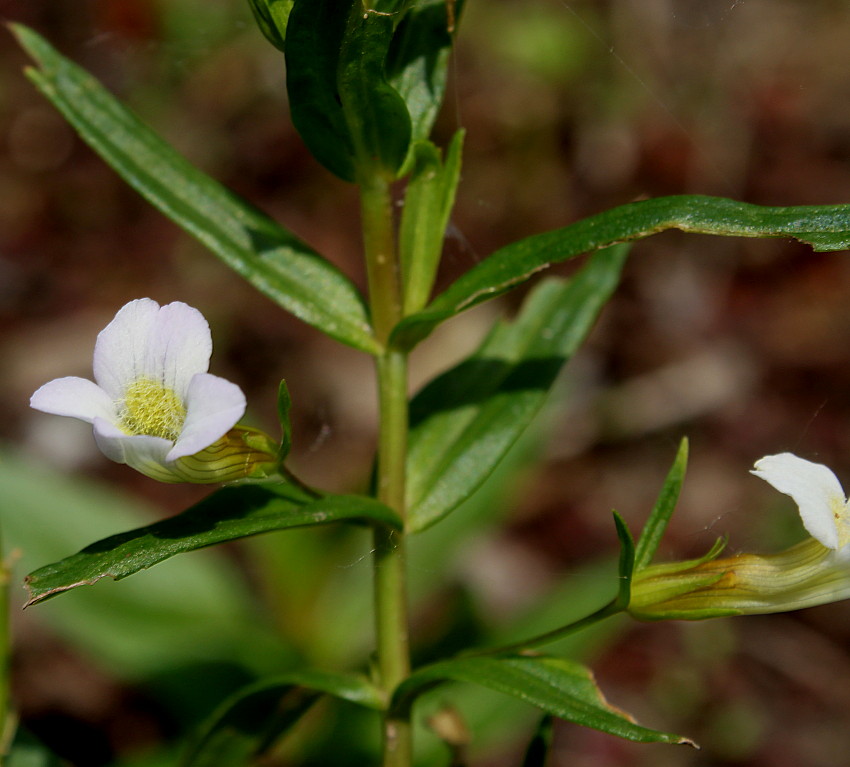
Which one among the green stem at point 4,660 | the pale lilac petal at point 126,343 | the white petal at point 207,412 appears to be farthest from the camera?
the green stem at point 4,660

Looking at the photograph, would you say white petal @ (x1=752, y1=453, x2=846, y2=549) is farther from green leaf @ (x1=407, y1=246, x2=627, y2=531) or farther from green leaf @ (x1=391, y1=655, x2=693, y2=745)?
green leaf @ (x1=407, y1=246, x2=627, y2=531)

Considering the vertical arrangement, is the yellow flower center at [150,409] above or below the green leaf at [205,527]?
above

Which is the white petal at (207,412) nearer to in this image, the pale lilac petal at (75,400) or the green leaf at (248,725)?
the pale lilac petal at (75,400)

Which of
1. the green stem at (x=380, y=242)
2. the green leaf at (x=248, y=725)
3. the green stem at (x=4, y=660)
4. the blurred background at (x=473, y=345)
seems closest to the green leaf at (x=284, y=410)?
the green stem at (x=380, y=242)

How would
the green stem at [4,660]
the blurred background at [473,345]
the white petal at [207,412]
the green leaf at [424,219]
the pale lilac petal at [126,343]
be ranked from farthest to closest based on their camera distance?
the blurred background at [473,345] → the green stem at [4,660] → the green leaf at [424,219] → the pale lilac petal at [126,343] → the white petal at [207,412]

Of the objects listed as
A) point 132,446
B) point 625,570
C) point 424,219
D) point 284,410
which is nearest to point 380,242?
point 424,219

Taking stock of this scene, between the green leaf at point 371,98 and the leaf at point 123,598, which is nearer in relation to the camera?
the green leaf at point 371,98

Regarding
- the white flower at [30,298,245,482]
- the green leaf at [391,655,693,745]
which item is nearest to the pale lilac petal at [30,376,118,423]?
the white flower at [30,298,245,482]

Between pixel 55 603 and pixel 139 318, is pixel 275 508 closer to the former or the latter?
pixel 139 318
